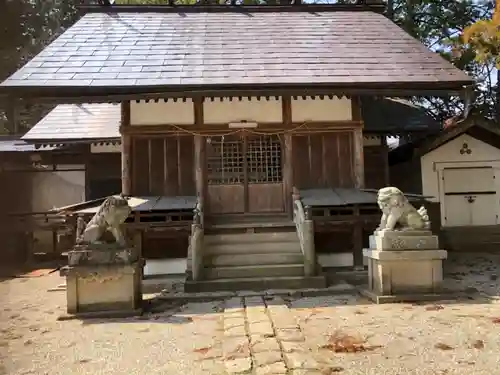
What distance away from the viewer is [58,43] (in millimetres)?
11367

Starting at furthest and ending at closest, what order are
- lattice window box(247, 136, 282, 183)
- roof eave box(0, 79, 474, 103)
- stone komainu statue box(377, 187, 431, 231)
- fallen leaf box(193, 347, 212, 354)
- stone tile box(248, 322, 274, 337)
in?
lattice window box(247, 136, 282, 183) → roof eave box(0, 79, 474, 103) → stone komainu statue box(377, 187, 431, 231) → stone tile box(248, 322, 274, 337) → fallen leaf box(193, 347, 212, 354)

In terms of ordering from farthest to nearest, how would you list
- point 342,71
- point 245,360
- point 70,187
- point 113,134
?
point 70,187, point 113,134, point 342,71, point 245,360

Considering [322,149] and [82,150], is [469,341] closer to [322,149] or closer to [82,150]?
[322,149]

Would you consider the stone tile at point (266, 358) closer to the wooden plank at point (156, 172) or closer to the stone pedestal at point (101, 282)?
the stone pedestal at point (101, 282)

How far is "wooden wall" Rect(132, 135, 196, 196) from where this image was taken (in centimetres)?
1006

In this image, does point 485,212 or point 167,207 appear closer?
point 167,207

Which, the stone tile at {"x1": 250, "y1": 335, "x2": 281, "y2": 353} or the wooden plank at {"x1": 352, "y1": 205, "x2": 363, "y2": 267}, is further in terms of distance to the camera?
the wooden plank at {"x1": 352, "y1": 205, "x2": 363, "y2": 267}

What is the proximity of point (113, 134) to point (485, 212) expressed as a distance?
442 inches

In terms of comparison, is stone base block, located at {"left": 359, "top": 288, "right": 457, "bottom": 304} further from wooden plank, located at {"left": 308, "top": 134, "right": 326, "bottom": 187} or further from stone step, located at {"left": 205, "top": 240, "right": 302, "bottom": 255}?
wooden plank, located at {"left": 308, "top": 134, "right": 326, "bottom": 187}

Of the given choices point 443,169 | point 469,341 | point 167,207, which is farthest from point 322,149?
point 469,341

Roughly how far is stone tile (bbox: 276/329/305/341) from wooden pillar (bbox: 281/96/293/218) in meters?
4.94

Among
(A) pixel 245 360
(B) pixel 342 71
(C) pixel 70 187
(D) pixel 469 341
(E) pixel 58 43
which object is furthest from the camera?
(C) pixel 70 187

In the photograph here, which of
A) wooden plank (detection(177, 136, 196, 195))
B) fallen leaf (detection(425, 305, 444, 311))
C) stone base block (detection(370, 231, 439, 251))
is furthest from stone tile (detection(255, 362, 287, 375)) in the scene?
wooden plank (detection(177, 136, 196, 195))

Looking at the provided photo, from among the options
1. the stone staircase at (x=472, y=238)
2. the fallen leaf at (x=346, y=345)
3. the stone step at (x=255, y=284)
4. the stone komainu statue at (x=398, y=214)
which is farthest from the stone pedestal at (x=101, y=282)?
the stone staircase at (x=472, y=238)
